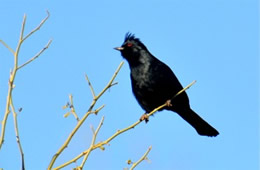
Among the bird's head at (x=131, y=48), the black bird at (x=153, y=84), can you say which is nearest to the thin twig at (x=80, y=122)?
Result: the black bird at (x=153, y=84)

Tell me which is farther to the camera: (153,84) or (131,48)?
(131,48)

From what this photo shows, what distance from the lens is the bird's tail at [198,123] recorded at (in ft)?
25.0

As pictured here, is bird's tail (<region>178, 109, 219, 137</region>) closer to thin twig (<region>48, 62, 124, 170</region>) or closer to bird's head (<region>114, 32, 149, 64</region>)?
bird's head (<region>114, 32, 149, 64</region>)

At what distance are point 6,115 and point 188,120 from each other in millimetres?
5263

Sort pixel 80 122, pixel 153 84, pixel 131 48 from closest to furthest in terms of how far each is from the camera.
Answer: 1. pixel 80 122
2. pixel 153 84
3. pixel 131 48

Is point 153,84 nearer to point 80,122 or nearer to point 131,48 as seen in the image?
point 131,48

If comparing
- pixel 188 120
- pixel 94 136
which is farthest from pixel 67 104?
pixel 188 120

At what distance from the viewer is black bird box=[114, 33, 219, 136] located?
22.9 feet

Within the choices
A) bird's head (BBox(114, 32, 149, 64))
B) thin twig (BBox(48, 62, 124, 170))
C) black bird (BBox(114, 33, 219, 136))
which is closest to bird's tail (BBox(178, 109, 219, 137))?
black bird (BBox(114, 33, 219, 136))

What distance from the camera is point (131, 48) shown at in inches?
297

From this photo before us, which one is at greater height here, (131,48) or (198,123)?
(131,48)

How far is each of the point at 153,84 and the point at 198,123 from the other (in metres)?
1.23

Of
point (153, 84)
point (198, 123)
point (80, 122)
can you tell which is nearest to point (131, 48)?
point (153, 84)

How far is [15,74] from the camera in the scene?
9.53ft
